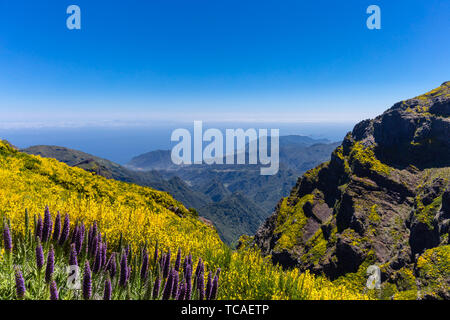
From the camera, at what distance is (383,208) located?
A: 193 feet

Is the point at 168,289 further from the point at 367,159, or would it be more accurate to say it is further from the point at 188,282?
the point at 367,159

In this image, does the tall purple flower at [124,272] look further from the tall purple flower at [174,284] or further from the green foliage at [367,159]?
the green foliage at [367,159]

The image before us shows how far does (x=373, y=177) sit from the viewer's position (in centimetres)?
6606

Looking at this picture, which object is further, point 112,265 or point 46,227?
point 46,227

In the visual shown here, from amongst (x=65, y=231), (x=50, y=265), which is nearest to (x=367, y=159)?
(x=65, y=231)

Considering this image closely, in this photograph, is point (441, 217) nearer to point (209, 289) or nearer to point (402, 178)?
point (402, 178)

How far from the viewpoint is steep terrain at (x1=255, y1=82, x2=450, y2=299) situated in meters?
44.1

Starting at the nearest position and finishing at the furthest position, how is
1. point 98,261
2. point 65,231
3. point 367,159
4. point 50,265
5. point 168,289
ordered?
1. point 50,265
2. point 168,289
3. point 98,261
4. point 65,231
5. point 367,159

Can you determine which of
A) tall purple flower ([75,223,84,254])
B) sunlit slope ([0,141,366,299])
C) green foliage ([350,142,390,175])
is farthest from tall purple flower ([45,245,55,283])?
green foliage ([350,142,390,175])

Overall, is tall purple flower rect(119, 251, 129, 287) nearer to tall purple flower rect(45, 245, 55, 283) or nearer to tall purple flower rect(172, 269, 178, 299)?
tall purple flower rect(172, 269, 178, 299)

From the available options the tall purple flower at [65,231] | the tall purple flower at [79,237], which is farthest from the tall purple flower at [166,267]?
the tall purple flower at [65,231]

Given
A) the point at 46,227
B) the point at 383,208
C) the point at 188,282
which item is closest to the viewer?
the point at 188,282

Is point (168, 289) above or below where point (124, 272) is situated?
below
